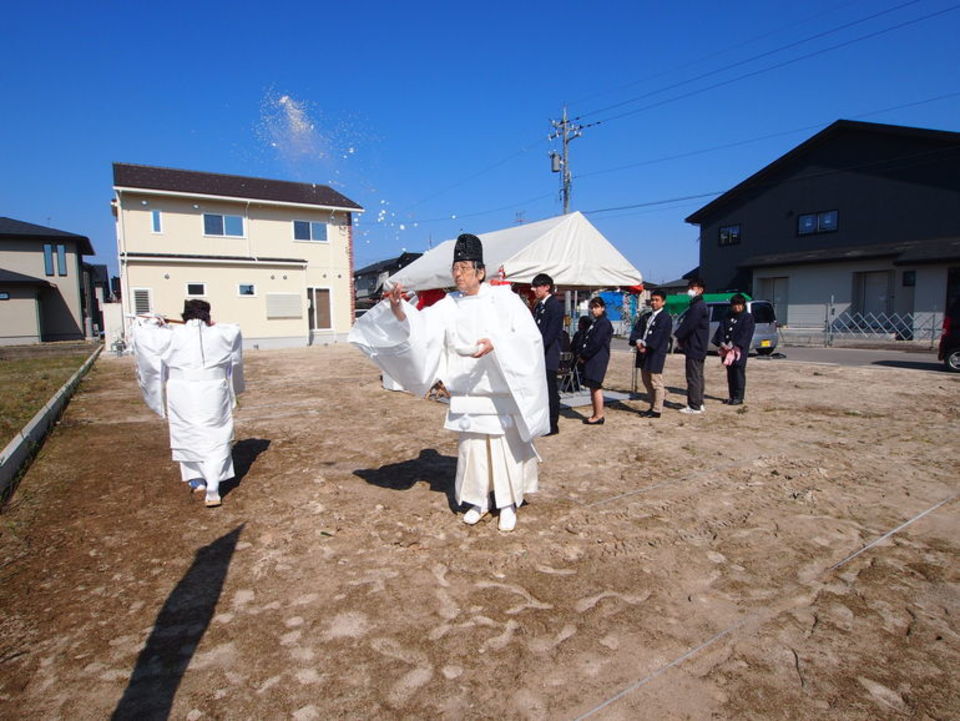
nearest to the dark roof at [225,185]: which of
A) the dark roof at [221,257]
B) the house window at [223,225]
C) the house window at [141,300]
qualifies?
the house window at [223,225]

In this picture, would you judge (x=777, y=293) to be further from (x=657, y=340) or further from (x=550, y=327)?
(x=550, y=327)

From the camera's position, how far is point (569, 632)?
8.43 ft

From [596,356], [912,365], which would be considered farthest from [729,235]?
[596,356]

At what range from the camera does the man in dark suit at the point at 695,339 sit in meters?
7.49

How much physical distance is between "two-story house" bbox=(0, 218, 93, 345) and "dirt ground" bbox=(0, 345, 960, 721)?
92.4ft

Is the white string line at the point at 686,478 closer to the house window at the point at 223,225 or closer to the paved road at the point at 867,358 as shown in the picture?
the paved road at the point at 867,358

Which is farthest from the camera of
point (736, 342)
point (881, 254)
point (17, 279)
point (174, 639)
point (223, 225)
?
point (17, 279)

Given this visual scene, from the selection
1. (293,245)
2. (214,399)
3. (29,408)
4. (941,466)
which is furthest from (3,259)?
(941,466)

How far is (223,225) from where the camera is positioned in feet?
74.3

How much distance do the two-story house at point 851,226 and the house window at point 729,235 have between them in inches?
2.1

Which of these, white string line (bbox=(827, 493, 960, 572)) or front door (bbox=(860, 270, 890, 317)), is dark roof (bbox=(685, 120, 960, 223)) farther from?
white string line (bbox=(827, 493, 960, 572))

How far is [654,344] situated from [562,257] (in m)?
2.30

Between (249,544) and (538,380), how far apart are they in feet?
7.29

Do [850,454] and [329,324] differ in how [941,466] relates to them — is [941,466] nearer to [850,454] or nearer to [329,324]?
[850,454]
